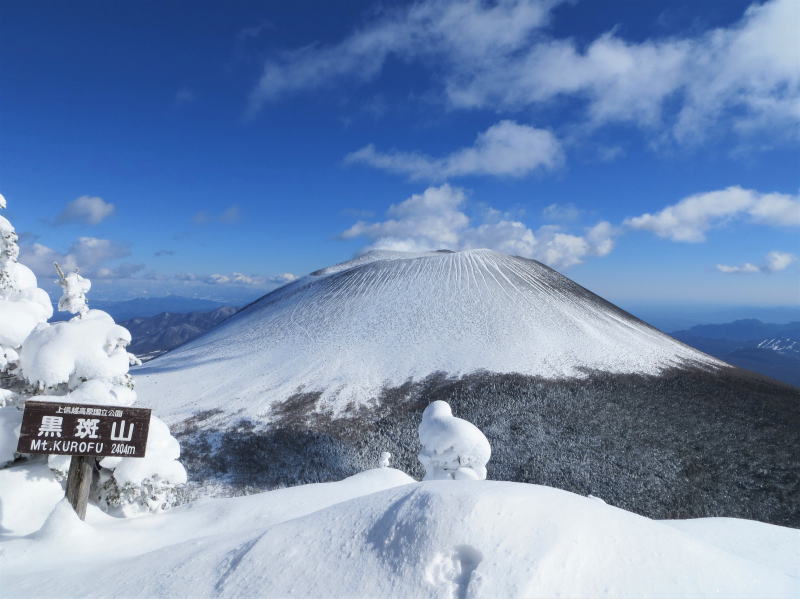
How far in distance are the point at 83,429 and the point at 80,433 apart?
98 millimetres

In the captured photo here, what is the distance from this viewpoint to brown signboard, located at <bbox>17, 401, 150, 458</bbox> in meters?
9.03

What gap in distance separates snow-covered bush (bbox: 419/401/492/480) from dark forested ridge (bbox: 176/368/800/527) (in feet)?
24.6

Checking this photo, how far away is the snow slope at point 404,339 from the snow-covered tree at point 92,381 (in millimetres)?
17436

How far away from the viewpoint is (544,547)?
5.73 metres

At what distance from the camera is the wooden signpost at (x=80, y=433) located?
9039 mm

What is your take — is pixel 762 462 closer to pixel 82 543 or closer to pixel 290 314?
pixel 82 543

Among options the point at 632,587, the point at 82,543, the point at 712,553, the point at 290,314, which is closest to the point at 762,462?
the point at 712,553

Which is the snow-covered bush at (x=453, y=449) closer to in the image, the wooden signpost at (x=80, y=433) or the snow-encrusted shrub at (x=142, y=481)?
the snow-encrusted shrub at (x=142, y=481)

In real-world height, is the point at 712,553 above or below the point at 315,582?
above

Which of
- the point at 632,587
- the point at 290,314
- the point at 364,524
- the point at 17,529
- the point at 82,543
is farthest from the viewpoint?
the point at 290,314

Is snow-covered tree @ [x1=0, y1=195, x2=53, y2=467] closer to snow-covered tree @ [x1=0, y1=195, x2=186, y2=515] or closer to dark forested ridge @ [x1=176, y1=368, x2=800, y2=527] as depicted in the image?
snow-covered tree @ [x1=0, y1=195, x2=186, y2=515]

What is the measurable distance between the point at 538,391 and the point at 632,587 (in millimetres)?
24770

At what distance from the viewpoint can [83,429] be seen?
365 inches

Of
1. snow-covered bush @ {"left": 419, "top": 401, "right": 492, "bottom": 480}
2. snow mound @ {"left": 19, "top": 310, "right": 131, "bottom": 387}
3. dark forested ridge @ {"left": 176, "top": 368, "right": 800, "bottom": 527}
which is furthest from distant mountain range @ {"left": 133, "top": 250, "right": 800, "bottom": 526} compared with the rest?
snow mound @ {"left": 19, "top": 310, "right": 131, "bottom": 387}
